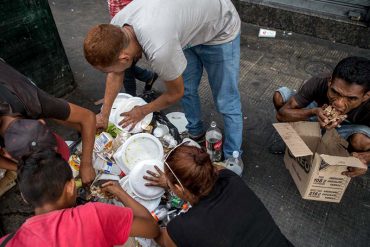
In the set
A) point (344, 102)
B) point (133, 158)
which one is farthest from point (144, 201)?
point (344, 102)

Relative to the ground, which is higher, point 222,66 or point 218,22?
point 218,22

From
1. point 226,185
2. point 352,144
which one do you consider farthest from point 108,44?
point 352,144

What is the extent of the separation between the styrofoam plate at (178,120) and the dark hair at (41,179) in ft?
6.03

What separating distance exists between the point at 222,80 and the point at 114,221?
144cm

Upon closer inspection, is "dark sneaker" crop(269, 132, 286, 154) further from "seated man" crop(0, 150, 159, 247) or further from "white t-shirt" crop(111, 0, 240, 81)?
"seated man" crop(0, 150, 159, 247)

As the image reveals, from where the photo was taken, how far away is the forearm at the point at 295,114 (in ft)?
8.15

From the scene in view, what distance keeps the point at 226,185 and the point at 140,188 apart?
0.90m

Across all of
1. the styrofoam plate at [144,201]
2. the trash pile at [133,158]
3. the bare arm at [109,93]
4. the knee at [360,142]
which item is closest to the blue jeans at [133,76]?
the trash pile at [133,158]

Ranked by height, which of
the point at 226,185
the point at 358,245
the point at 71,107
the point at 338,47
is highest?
the point at 71,107

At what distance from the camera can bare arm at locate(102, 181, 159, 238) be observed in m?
1.66

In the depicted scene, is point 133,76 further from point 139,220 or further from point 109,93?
point 139,220

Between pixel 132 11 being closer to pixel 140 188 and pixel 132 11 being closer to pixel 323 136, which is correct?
pixel 140 188

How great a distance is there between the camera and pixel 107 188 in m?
2.04

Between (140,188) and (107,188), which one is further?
(140,188)
